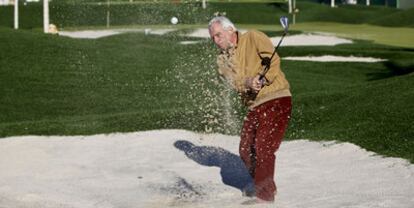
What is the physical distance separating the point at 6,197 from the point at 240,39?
3120 mm

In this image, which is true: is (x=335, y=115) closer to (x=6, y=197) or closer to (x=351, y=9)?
(x=6, y=197)

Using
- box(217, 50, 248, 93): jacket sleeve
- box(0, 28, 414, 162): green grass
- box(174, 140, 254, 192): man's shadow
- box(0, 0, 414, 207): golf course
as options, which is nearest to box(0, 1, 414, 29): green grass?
box(0, 0, 414, 207): golf course

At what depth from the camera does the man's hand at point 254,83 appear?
9488 millimetres

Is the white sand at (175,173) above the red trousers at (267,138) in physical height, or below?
below

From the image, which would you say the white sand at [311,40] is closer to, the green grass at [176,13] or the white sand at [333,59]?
the white sand at [333,59]

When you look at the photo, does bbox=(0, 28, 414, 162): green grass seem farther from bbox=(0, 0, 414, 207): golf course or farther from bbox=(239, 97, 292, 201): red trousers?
bbox=(239, 97, 292, 201): red trousers

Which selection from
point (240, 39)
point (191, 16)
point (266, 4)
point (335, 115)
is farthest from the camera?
point (266, 4)

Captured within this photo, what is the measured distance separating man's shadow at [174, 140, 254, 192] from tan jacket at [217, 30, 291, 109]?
1.16m

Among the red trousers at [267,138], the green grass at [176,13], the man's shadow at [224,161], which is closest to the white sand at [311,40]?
the green grass at [176,13]

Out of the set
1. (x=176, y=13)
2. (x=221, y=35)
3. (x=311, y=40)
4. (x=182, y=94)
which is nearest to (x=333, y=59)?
(x=311, y=40)

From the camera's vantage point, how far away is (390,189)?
10.2 m

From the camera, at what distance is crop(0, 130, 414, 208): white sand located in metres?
10.4

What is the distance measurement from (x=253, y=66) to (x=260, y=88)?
0.76 feet

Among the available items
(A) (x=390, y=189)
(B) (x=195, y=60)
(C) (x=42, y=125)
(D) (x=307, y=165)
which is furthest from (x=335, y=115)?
(B) (x=195, y=60)
